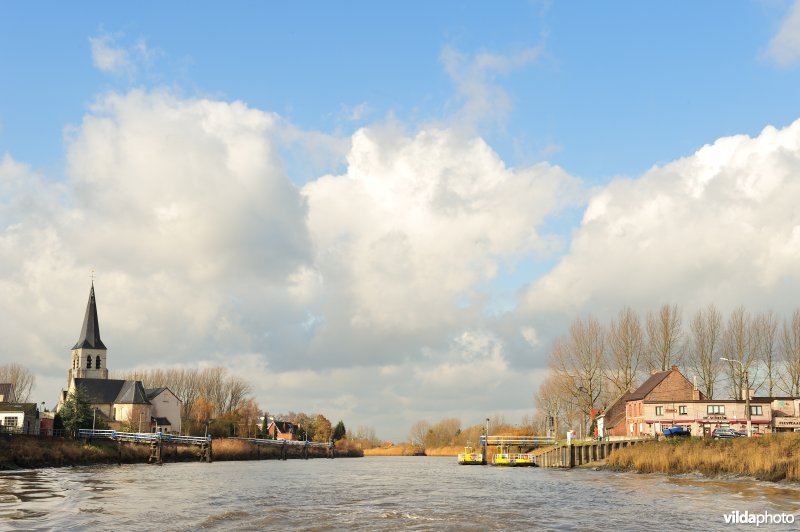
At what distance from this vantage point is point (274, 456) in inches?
5236

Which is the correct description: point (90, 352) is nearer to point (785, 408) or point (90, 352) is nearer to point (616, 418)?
point (616, 418)

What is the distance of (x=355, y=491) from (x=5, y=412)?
65.1 metres

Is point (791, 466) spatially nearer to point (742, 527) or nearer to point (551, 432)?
point (742, 527)

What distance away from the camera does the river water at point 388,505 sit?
98.0ft

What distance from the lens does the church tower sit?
488ft

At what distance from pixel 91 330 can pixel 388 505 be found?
423 ft

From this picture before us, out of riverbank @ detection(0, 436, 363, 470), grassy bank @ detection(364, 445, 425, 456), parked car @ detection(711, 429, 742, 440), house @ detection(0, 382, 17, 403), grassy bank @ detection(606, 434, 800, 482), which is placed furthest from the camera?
grassy bank @ detection(364, 445, 425, 456)

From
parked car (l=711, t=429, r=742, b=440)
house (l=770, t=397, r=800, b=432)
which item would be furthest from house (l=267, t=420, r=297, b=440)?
parked car (l=711, t=429, r=742, b=440)

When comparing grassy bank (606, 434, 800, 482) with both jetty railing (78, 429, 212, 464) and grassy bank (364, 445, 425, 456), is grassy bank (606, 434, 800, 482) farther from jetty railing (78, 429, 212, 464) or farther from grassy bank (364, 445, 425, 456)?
grassy bank (364, 445, 425, 456)

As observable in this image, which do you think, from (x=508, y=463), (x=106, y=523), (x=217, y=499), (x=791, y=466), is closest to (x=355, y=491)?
(x=217, y=499)

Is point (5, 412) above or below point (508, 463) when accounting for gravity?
above

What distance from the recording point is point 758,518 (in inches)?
1173

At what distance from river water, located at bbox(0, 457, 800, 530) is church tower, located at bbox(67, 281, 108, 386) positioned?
100 metres

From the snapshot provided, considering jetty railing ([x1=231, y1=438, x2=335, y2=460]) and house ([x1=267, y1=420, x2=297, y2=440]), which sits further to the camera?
house ([x1=267, y1=420, x2=297, y2=440])
